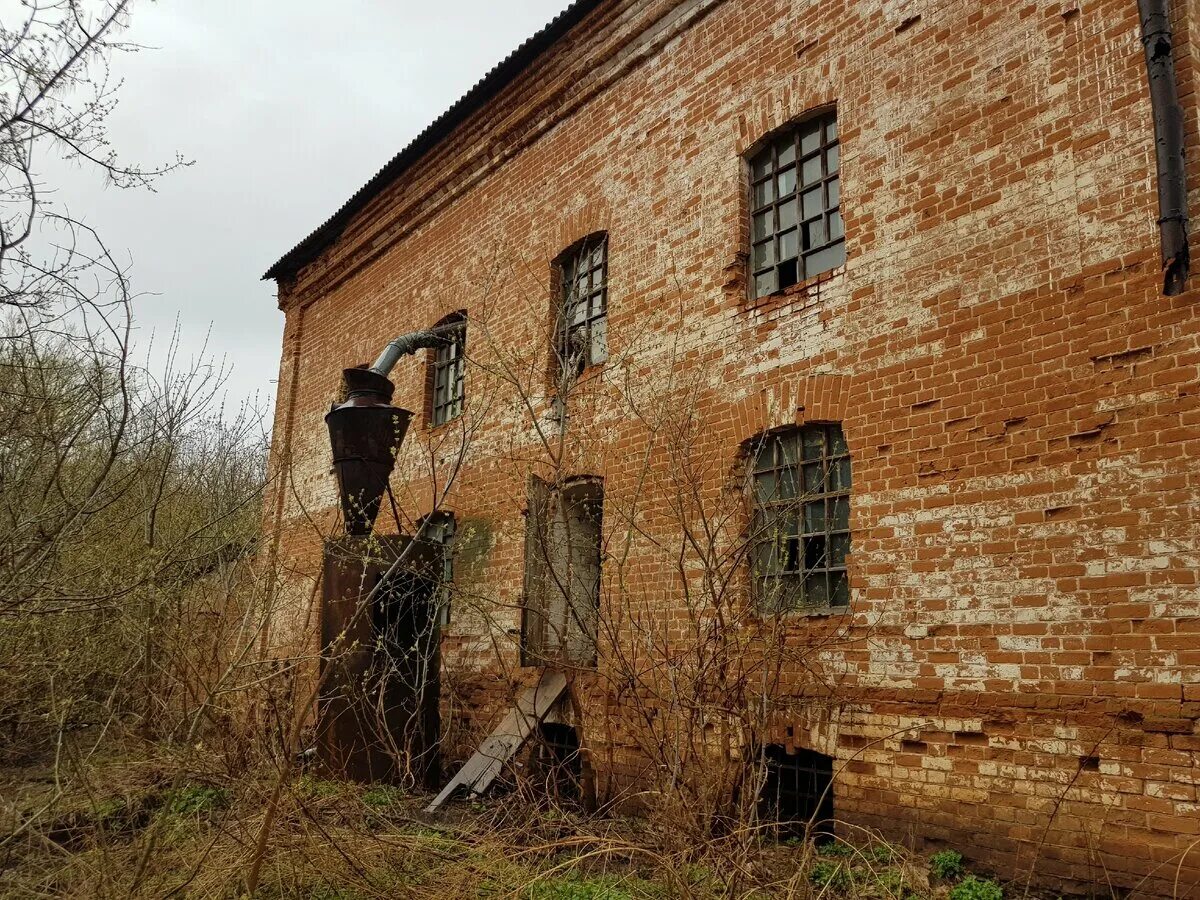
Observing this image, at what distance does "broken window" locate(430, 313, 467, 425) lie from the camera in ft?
35.2

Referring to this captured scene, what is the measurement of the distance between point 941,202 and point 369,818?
5.49 meters

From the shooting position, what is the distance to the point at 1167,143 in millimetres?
4734

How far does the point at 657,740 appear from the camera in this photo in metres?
5.08

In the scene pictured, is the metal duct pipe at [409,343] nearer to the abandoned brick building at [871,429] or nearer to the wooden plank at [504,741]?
the abandoned brick building at [871,429]

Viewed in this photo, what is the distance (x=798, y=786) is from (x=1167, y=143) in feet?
15.0

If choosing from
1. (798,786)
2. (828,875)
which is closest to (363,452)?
(798,786)

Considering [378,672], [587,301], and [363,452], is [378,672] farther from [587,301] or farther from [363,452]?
[587,301]

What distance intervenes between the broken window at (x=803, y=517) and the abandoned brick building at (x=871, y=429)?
4cm

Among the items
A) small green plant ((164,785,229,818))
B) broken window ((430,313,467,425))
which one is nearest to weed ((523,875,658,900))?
small green plant ((164,785,229,818))

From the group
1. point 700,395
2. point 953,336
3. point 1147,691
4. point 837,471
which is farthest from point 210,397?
point 1147,691

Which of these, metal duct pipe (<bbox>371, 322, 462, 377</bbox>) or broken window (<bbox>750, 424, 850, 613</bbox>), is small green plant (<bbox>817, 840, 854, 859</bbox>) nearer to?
broken window (<bbox>750, 424, 850, 613</bbox>)

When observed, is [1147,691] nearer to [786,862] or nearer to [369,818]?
[786,862]

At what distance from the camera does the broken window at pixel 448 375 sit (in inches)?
423

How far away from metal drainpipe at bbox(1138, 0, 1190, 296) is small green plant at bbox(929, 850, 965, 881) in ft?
10.7
